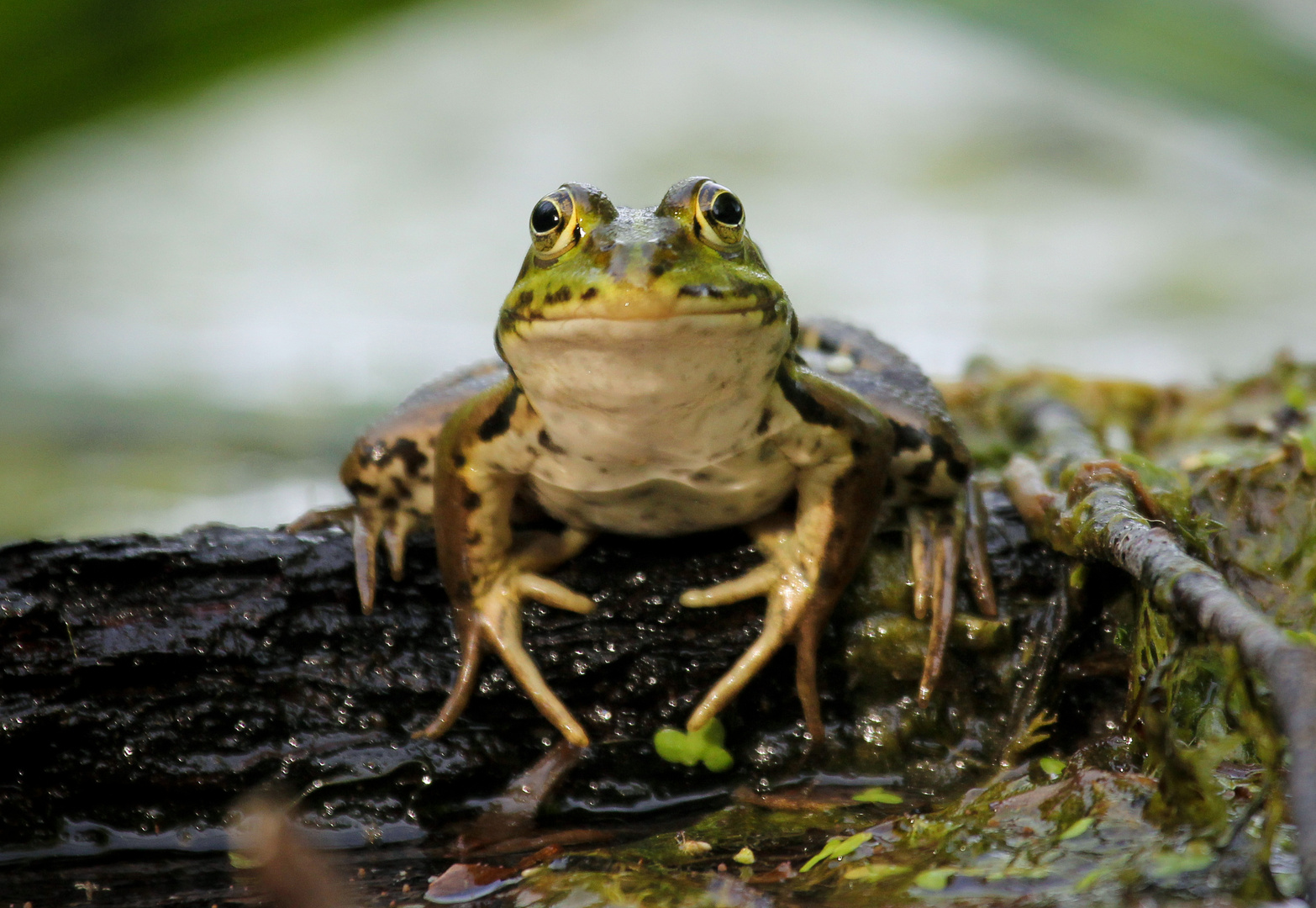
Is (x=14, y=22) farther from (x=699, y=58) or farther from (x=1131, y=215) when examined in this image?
(x=1131, y=215)

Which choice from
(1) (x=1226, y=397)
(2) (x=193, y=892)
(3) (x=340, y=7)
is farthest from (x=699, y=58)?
(2) (x=193, y=892)

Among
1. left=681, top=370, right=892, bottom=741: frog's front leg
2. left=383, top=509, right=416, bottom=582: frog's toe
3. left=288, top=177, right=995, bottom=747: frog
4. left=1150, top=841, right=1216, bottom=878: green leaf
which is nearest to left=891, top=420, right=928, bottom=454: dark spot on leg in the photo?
left=288, top=177, right=995, bottom=747: frog

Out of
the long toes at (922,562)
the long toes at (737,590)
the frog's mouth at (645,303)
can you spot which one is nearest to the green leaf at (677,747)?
the long toes at (737,590)

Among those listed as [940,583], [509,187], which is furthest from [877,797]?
[509,187]

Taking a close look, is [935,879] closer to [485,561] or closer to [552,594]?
[552,594]

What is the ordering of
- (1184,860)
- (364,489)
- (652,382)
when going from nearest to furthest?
(1184,860) < (652,382) < (364,489)

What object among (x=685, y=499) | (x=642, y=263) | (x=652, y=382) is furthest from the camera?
(x=685, y=499)
